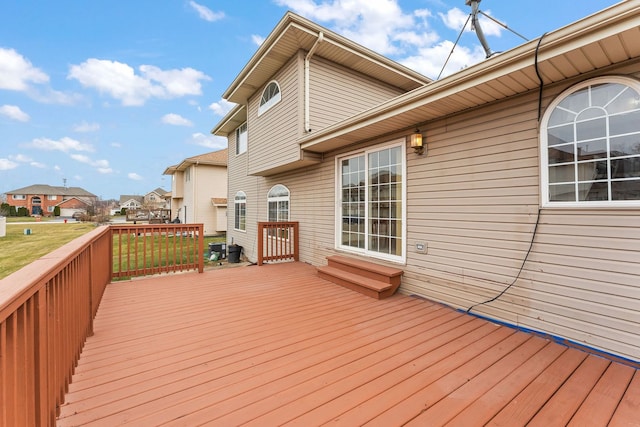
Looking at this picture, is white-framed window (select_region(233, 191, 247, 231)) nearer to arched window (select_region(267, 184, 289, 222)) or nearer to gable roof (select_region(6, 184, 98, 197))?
arched window (select_region(267, 184, 289, 222))

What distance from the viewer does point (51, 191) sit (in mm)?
54125

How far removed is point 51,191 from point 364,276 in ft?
241

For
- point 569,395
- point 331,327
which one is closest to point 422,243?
point 331,327

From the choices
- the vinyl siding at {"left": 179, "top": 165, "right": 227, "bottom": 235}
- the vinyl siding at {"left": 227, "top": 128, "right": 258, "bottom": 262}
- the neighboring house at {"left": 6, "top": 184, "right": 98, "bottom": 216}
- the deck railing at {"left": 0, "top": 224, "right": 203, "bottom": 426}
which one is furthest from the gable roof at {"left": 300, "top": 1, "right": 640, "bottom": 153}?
the neighboring house at {"left": 6, "top": 184, "right": 98, "bottom": 216}

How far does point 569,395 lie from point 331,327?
2.00m

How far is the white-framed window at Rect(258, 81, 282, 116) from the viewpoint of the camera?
6.95m

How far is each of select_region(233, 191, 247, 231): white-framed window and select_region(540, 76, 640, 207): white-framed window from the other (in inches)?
381

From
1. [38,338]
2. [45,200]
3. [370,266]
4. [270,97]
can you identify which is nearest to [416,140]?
Result: [370,266]

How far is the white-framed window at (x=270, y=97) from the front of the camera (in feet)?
22.8

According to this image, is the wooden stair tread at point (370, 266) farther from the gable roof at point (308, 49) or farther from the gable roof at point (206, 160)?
the gable roof at point (206, 160)

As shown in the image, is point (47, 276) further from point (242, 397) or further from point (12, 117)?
point (12, 117)

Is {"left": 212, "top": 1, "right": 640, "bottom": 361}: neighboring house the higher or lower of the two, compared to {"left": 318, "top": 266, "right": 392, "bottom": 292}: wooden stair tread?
higher

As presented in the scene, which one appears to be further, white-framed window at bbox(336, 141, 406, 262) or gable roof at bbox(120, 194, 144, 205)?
gable roof at bbox(120, 194, 144, 205)

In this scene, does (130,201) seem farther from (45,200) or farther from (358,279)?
(358,279)
